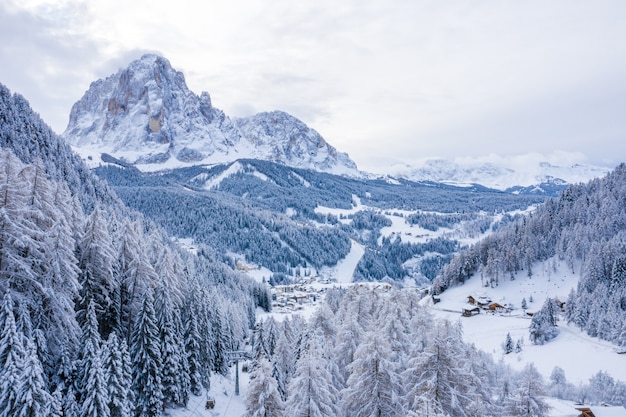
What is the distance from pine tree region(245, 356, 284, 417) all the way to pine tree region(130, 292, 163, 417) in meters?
9.78

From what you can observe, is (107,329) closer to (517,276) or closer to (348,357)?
(348,357)

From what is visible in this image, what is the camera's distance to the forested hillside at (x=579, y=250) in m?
79.9

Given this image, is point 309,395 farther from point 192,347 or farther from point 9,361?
point 192,347

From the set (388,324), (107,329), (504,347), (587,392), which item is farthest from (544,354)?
(107,329)

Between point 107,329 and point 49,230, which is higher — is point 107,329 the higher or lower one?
the lower one

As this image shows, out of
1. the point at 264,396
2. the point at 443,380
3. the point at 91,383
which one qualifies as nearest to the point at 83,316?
the point at 91,383

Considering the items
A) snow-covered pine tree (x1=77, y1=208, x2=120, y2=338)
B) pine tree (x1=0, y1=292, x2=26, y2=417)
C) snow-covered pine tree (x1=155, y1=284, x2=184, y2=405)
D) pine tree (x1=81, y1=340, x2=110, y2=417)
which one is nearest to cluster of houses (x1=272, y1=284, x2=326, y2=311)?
snow-covered pine tree (x1=155, y1=284, x2=184, y2=405)

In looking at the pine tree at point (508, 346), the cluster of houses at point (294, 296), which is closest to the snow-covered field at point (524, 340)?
the pine tree at point (508, 346)

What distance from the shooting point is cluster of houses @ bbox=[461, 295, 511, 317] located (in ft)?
323

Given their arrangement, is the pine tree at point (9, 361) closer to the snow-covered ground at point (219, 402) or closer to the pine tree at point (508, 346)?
the snow-covered ground at point (219, 402)

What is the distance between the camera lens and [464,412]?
22641 millimetres

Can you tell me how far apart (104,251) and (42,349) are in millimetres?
9285

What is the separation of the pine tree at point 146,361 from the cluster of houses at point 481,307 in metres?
83.2

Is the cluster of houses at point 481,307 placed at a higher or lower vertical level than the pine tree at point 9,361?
lower
